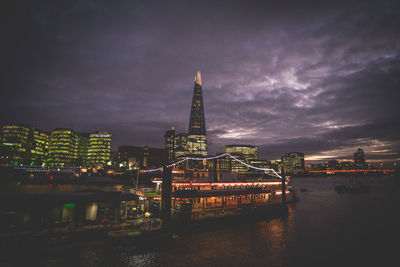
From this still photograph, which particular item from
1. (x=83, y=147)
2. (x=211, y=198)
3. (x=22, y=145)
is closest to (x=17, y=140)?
(x=22, y=145)

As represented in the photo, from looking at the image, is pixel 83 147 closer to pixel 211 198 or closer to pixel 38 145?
pixel 38 145

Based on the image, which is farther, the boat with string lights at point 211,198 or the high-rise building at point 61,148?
the high-rise building at point 61,148

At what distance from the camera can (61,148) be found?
500ft

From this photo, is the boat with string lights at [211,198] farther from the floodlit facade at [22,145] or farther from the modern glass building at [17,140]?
the modern glass building at [17,140]

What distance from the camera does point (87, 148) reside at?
563 ft

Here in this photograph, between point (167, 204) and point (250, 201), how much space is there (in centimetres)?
1534

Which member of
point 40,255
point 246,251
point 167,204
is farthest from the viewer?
point 167,204

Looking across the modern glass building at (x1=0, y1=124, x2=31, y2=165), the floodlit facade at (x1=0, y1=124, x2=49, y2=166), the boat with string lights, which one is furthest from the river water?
the modern glass building at (x1=0, y1=124, x2=31, y2=165)

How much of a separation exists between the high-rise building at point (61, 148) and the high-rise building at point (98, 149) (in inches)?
497

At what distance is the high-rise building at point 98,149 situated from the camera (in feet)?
547

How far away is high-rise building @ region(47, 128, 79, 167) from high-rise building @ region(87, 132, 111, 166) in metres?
12.6

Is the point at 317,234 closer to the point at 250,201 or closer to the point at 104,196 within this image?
the point at 250,201

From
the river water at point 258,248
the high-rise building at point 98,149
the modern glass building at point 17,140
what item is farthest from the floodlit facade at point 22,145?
the river water at point 258,248

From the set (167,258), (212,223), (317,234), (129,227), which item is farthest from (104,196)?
(317,234)
